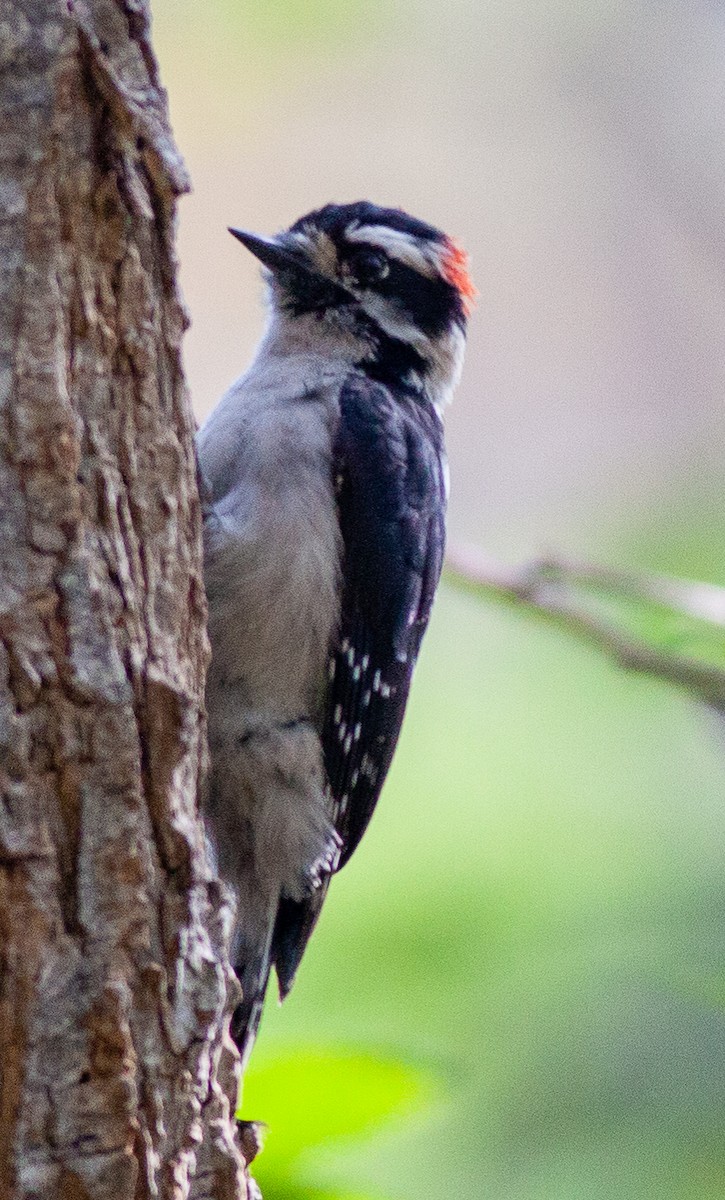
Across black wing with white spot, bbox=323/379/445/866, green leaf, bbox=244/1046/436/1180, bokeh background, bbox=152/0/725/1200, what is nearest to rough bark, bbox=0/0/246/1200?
green leaf, bbox=244/1046/436/1180

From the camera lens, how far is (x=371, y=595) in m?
3.22

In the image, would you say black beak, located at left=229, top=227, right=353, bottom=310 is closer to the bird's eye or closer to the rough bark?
the bird's eye

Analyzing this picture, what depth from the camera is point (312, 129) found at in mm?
7176

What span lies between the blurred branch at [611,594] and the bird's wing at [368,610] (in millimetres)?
328

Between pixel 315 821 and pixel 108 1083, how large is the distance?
4.52ft

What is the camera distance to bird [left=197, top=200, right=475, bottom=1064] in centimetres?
305

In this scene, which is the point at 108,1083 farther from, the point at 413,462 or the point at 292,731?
the point at 413,462

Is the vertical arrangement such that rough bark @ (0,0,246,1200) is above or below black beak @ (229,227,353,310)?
below

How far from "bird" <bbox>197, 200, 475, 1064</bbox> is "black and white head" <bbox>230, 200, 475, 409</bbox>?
0.10 metres

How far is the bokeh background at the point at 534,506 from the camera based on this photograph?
181 inches

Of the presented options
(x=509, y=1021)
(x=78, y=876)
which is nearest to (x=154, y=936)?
(x=78, y=876)

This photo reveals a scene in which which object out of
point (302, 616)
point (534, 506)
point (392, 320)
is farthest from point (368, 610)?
point (534, 506)

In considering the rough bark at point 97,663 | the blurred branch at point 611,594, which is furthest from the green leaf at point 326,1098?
the blurred branch at point 611,594

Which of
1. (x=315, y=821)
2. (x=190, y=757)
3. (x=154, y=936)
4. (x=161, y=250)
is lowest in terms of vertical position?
(x=154, y=936)
